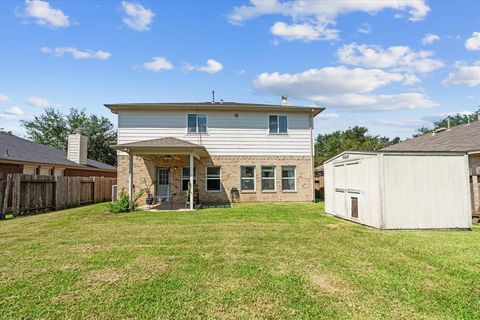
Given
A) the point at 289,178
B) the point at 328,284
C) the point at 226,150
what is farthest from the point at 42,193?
the point at 328,284

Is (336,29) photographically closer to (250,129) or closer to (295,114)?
(295,114)

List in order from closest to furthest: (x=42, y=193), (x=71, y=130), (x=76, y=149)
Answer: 1. (x=42, y=193)
2. (x=76, y=149)
3. (x=71, y=130)

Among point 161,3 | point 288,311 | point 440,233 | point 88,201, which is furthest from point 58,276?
point 88,201

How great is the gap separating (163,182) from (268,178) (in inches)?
238

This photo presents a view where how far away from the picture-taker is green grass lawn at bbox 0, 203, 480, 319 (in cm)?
333

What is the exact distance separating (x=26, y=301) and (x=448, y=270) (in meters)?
6.00

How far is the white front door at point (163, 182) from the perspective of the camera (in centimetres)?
1656

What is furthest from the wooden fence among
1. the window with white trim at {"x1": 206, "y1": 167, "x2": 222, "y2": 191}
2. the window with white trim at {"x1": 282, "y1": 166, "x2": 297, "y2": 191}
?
Result: the window with white trim at {"x1": 282, "y1": 166, "x2": 297, "y2": 191}

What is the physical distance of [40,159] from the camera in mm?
17719

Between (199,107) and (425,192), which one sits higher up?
(199,107)

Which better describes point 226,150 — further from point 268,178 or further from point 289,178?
point 289,178

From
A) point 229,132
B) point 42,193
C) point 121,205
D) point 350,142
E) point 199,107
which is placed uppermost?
point 350,142

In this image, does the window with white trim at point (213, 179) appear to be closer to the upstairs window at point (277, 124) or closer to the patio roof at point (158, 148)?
the patio roof at point (158, 148)

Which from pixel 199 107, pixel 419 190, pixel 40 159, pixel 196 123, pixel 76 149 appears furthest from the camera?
pixel 76 149
